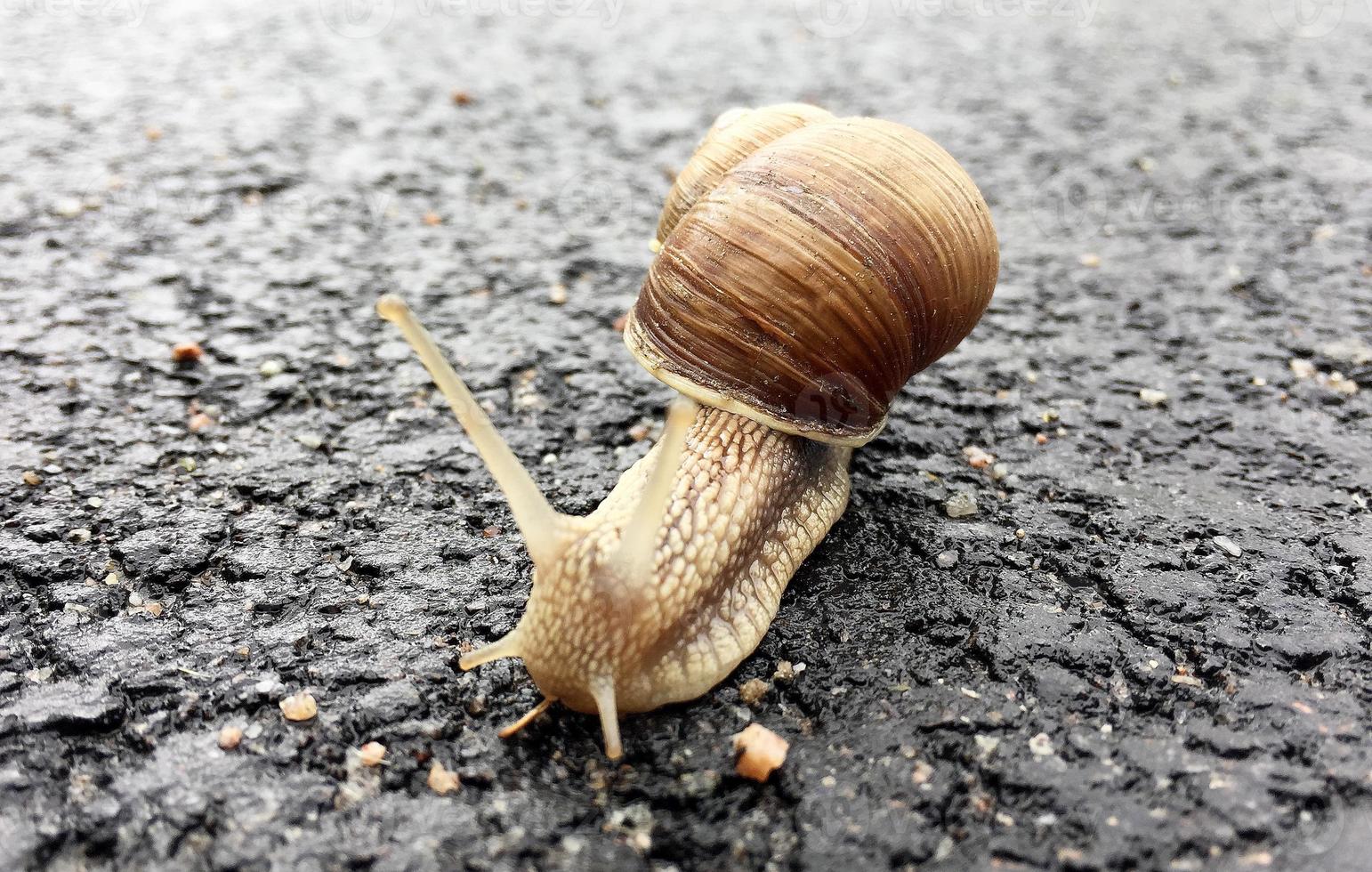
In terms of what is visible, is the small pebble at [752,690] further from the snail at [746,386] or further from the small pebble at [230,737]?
the small pebble at [230,737]

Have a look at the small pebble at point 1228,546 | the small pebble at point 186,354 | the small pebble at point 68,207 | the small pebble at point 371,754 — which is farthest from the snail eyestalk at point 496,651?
the small pebble at point 68,207

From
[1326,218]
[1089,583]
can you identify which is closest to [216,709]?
[1089,583]

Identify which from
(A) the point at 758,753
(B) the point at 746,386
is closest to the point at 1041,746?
(A) the point at 758,753

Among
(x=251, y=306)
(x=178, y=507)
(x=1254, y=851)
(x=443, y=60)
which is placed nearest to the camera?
(x=1254, y=851)

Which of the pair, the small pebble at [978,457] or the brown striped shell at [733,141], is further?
the small pebble at [978,457]

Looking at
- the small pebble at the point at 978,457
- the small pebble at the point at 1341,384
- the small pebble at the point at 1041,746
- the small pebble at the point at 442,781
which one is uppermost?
the small pebble at the point at 1341,384

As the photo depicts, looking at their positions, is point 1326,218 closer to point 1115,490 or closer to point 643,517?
point 1115,490
